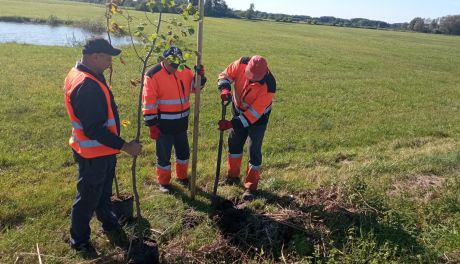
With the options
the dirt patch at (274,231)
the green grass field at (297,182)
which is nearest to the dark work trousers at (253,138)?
the green grass field at (297,182)

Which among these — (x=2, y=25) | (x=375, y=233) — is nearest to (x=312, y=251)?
(x=375, y=233)

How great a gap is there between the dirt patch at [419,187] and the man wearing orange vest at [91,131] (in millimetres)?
4195

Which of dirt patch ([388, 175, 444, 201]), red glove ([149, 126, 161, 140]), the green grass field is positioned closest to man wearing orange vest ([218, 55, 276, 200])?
the green grass field

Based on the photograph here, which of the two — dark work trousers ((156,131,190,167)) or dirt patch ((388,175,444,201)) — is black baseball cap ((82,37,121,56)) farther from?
dirt patch ((388,175,444,201))

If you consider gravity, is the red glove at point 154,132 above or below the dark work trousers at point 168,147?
above

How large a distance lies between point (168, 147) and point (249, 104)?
1379 millimetres

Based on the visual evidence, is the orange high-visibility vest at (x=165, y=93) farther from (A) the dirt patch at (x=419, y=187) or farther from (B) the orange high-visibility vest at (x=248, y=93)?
(A) the dirt patch at (x=419, y=187)

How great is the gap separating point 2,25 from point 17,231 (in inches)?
1484

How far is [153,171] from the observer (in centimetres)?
677

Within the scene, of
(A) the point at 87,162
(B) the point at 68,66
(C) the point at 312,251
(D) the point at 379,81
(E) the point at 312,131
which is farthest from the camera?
(D) the point at 379,81

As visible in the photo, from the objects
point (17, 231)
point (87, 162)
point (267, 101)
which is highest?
point (267, 101)

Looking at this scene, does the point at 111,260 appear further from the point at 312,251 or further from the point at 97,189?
the point at 312,251

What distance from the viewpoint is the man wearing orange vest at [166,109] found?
5520 mm

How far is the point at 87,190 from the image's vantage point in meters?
4.22
